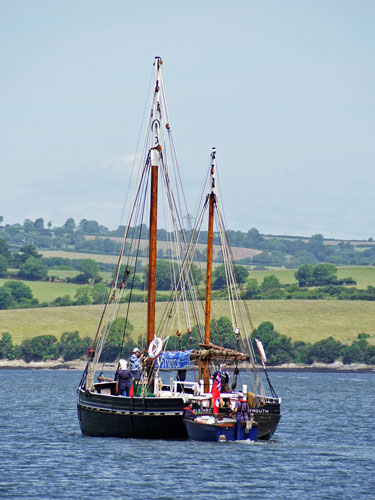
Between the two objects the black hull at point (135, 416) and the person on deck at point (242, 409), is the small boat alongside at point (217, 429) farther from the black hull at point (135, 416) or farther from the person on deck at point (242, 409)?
the black hull at point (135, 416)

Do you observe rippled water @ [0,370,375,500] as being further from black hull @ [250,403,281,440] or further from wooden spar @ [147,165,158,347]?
wooden spar @ [147,165,158,347]

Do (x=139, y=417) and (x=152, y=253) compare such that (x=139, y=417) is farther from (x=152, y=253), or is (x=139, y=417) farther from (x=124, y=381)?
(x=152, y=253)

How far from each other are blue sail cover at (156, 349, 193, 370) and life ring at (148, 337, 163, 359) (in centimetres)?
182

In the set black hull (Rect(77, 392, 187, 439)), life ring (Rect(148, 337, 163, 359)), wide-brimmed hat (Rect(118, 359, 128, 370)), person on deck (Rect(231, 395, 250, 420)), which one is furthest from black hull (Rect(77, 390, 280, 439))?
life ring (Rect(148, 337, 163, 359))

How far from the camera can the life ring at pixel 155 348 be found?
198ft

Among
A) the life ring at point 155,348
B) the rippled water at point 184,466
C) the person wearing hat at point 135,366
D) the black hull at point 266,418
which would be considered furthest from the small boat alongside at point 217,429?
the person wearing hat at point 135,366

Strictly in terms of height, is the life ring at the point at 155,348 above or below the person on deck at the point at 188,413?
above

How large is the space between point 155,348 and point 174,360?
9.31 feet

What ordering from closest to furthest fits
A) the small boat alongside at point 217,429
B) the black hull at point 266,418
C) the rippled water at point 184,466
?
the rippled water at point 184,466, the small boat alongside at point 217,429, the black hull at point 266,418

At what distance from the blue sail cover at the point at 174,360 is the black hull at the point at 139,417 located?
167 inches

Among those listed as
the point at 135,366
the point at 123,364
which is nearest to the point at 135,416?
the point at 123,364

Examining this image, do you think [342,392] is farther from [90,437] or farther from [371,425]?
[90,437]

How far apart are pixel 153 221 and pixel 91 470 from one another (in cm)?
2017

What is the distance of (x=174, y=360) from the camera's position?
63.3m
